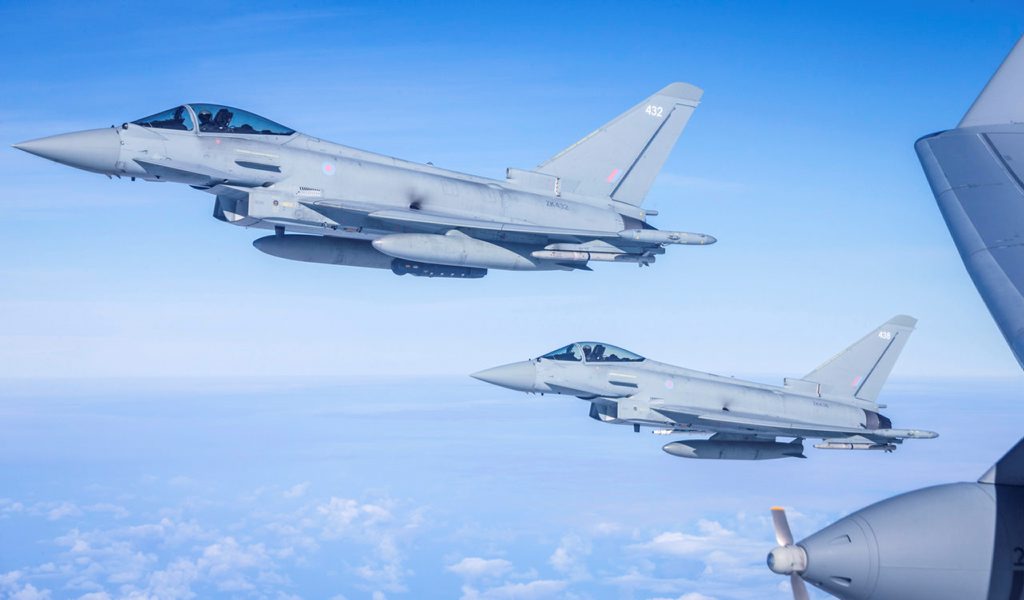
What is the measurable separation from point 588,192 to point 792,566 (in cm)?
2638

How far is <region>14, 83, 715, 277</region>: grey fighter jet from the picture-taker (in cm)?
2748

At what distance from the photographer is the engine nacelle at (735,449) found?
36969mm

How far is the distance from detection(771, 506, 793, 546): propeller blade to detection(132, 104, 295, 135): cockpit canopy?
73.6ft

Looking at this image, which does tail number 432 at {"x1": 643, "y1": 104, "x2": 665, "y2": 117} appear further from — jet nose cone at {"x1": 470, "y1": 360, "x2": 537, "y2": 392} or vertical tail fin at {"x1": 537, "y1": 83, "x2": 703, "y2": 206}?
jet nose cone at {"x1": 470, "y1": 360, "x2": 537, "y2": 392}

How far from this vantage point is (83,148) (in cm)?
2594

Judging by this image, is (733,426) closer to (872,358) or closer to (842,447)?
(842,447)

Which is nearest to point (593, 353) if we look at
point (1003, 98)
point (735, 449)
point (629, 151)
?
point (735, 449)

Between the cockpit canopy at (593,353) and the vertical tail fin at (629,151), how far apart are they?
5.44 metres

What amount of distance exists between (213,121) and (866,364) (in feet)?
93.9

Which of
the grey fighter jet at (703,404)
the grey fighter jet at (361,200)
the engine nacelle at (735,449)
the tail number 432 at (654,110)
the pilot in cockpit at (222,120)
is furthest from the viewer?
the tail number 432 at (654,110)

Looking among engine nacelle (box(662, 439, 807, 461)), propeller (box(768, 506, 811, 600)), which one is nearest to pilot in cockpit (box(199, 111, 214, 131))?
engine nacelle (box(662, 439, 807, 461))

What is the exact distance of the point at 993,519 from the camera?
30.3 ft

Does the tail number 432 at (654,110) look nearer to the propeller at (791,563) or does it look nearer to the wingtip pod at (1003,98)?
the wingtip pod at (1003,98)

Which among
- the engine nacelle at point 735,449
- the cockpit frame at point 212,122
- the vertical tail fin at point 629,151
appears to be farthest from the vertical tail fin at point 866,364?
the cockpit frame at point 212,122
